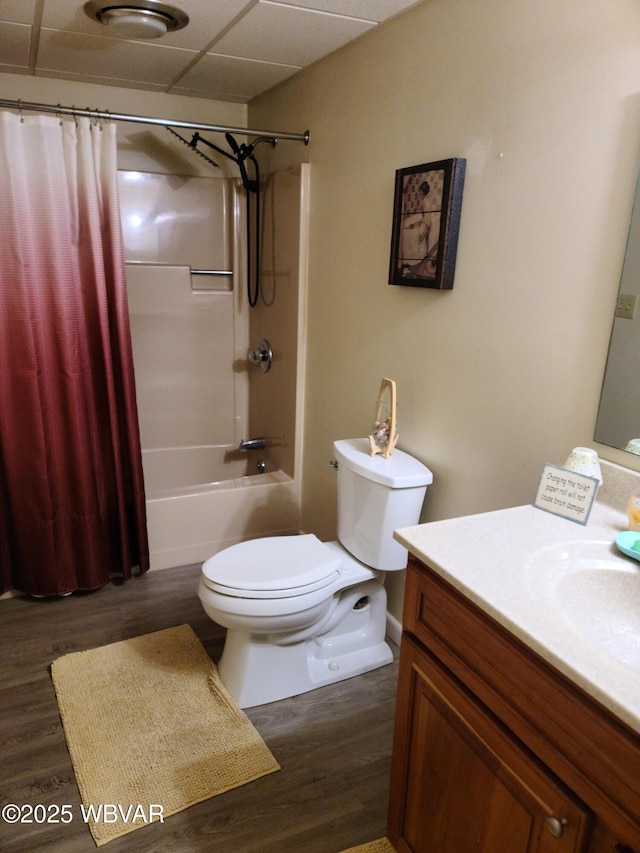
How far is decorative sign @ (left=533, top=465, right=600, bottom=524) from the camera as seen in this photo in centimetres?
131

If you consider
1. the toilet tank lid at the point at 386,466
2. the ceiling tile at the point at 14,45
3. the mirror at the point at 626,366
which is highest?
the ceiling tile at the point at 14,45

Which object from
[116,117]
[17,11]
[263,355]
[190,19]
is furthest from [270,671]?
[17,11]

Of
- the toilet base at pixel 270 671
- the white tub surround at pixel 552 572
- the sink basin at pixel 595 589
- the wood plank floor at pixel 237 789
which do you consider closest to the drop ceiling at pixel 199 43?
the white tub surround at pixel 552 572

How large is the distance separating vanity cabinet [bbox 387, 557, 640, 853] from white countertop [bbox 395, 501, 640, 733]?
0.14 feet

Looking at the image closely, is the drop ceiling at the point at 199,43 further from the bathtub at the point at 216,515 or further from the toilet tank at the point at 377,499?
the bathtub at the point at 216,515

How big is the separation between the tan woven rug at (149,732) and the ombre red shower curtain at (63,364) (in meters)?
0.49

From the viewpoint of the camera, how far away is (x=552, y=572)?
3.72 ft

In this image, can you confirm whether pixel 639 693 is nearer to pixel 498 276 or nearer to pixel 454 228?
pixel 498 276

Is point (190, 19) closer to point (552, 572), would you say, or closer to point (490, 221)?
point (490, 221)

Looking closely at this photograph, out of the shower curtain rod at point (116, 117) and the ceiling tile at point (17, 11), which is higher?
the ceiling tile at point (17, 11)

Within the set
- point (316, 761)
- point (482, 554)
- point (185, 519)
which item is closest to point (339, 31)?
point (482, 554)

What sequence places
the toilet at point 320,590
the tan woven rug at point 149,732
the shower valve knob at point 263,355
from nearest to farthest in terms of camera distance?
the tan woven rug at point 149,732 → the toilet at point 320,590 → the shower valve knob at point 263,355

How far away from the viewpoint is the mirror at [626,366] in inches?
51.4

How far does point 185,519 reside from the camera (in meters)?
2.75
